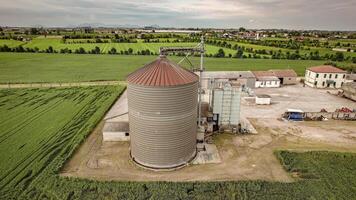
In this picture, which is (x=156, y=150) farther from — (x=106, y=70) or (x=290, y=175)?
(x=106, y=70)

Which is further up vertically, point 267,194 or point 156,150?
point 156,150

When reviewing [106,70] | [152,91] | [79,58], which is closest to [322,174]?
[152,91]

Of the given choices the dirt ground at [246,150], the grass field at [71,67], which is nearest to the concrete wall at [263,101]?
the dirt ground at [246,150]

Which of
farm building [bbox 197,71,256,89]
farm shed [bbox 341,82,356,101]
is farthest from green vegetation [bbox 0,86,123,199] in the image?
farm shed [bbox 341,82,356,101]

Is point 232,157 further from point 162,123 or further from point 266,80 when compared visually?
point 266,80

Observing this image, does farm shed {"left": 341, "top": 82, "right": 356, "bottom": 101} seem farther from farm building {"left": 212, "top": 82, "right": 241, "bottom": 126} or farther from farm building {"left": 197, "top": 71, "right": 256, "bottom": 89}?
farm building {"left": 212, "top": 82, "right": 241, "bottom": 126}
